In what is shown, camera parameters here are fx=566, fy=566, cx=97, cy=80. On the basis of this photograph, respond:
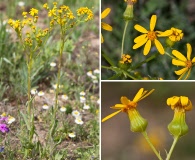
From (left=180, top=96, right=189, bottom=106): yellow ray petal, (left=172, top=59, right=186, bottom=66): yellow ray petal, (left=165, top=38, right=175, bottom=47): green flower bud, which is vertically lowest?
(left=180, top=96, right=189, bottom=106): yellow ray petal

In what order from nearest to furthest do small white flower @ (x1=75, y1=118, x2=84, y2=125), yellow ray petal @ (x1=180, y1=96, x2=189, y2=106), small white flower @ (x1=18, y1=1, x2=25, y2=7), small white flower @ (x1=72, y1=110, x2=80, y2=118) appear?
yellow ray petal @ (x1=180, y1=96, x2=189, y2=106) < small white flower @ (x1=75, y1=118, x2=84, y2=125) < small white flower @ (x1=72, y1=110, x2=80, y2=118) < small white flower @ (x1=18, y1=1, x2=25, y2=7)

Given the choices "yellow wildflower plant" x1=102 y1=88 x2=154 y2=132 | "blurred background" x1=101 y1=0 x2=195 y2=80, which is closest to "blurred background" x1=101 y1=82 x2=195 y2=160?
"blurred background" x1=101 y1=0 x2=195 y2=80

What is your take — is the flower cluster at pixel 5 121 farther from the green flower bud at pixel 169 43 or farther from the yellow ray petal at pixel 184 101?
the yellow ray petal at pixel 184 101

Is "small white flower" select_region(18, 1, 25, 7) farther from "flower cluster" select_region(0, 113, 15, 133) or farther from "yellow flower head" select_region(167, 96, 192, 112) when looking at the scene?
"yellow flower head" select_region(167, 96, 192, 112)

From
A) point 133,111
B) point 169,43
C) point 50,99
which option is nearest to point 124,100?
point 133,111

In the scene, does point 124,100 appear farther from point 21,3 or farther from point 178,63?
point 21,3

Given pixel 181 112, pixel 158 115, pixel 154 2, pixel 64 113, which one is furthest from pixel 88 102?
pixel 181 112

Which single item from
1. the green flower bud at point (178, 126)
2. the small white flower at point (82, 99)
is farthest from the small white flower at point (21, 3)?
the green flower bud at point (178, 126)

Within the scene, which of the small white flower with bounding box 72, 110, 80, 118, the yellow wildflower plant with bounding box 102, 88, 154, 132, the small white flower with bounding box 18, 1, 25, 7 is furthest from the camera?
the small white flower with bounding box 18, 1, 25, 7
